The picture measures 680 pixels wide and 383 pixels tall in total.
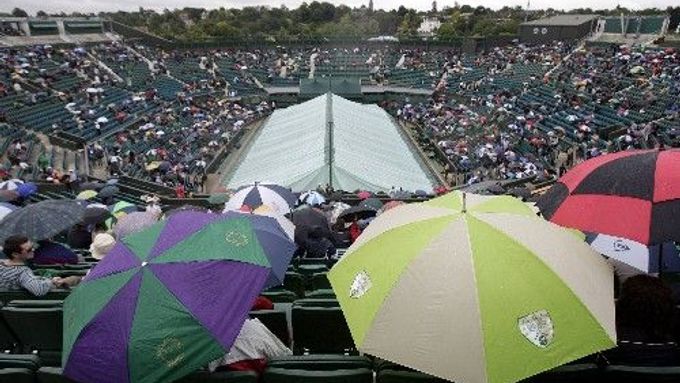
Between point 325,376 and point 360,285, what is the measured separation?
61cm

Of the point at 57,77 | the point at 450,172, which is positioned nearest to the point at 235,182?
the point at 450,172

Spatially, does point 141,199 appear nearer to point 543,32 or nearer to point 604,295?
point 604,295

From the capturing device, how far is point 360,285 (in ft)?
11.3

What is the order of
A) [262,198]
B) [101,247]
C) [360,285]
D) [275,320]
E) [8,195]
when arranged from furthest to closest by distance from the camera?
1. [8,195]
2. [262,198]
3. [101,247]
4. [275,320]
5. [360,285]

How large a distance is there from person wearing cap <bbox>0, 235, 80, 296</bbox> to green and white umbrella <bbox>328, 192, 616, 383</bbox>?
11.5 feet

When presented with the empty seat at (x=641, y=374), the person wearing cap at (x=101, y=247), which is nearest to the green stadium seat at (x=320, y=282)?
the person wearing cap at (x=101, y=247)

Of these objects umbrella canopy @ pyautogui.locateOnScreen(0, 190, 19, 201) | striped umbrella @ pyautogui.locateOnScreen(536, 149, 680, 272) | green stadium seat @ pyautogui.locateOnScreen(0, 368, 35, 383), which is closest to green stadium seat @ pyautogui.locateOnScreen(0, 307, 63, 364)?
green stadium seat @ pyautogui.locateOnScreen(0, 368, 35, 383)

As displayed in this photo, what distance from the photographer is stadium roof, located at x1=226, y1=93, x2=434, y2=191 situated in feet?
62.3

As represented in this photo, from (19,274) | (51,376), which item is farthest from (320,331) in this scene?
(19,274)

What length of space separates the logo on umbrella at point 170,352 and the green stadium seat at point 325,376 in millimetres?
643

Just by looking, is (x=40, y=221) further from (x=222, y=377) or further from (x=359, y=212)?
(x=359, y=212)

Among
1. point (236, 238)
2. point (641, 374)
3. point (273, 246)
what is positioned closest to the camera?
point (641, 374)

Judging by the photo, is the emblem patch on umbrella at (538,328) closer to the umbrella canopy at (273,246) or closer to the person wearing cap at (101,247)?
the umbrella canopy at (273,246)

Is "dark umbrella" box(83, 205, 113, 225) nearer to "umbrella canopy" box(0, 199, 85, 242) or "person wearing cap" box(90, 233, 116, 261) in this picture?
"umbrella canopy" box(0, 199, 85, 242)
